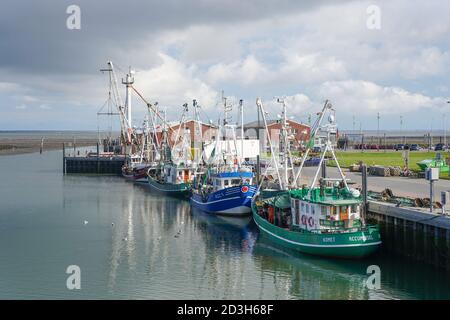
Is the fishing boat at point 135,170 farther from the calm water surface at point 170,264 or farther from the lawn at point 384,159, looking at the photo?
the calm water surface at point 170,264

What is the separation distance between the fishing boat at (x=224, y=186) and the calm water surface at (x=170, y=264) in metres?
1.25

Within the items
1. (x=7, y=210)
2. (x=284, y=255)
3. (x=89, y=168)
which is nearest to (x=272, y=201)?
(x=284, y=255)

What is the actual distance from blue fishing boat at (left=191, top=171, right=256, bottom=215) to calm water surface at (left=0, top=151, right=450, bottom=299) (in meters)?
1.16

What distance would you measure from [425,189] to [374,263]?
39.1 feet

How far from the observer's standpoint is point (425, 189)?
3981 centimetres

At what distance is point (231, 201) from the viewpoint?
4575 centimetres

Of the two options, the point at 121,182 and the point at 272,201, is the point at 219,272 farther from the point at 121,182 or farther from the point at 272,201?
the point at 121,182

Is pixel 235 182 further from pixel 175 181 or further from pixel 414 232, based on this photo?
pixel 414 232

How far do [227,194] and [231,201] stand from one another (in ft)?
2.10

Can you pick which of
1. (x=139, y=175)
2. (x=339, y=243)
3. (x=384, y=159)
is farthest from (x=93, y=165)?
(x=339, y=243)

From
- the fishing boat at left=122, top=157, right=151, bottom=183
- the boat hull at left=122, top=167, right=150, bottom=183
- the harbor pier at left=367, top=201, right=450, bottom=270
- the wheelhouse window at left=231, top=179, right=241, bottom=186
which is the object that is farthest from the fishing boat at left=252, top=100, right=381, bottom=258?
the fishing boat at left=122, top=157, right=151, bottom=183

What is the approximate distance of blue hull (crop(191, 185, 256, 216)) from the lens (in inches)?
1766

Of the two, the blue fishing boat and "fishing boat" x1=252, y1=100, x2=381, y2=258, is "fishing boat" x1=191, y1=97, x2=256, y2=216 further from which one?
"fishing boat" x1=252, y1=100, x2=381, y2=258
